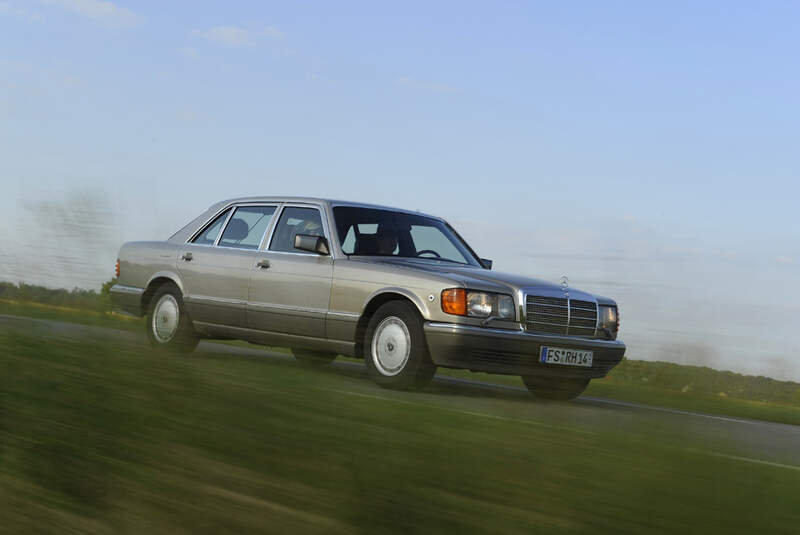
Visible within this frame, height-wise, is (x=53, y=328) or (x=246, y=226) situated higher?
(x=246, y=226)

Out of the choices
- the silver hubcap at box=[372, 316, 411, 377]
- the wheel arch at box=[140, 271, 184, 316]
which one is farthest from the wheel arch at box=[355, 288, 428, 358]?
the wheel arch at box=[140, 271, 184, 316]

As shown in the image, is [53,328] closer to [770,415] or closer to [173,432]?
[173,432]

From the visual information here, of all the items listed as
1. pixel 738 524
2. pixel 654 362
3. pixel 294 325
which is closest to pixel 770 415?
pixel 654 362

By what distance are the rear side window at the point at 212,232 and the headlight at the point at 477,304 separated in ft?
10.5

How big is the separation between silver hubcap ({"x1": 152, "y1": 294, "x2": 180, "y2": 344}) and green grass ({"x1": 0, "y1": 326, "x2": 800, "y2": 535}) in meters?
6.00

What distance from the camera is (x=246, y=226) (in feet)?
34.0

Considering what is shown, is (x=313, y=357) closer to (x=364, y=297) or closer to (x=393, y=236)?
(x=393, y=236)

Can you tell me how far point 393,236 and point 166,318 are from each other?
2575 mm

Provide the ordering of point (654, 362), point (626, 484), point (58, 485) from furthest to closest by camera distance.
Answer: point (654, 362) → point (58, 485) → point (626, 484)

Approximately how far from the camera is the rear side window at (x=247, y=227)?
10.2 metres

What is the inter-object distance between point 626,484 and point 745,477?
41 centimetres

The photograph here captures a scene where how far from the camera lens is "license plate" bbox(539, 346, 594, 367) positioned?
8605 mm

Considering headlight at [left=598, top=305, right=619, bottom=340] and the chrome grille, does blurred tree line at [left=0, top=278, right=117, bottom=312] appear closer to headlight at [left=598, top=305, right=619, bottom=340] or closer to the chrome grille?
the chrome grille

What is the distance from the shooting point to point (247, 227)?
1036 centimetres
